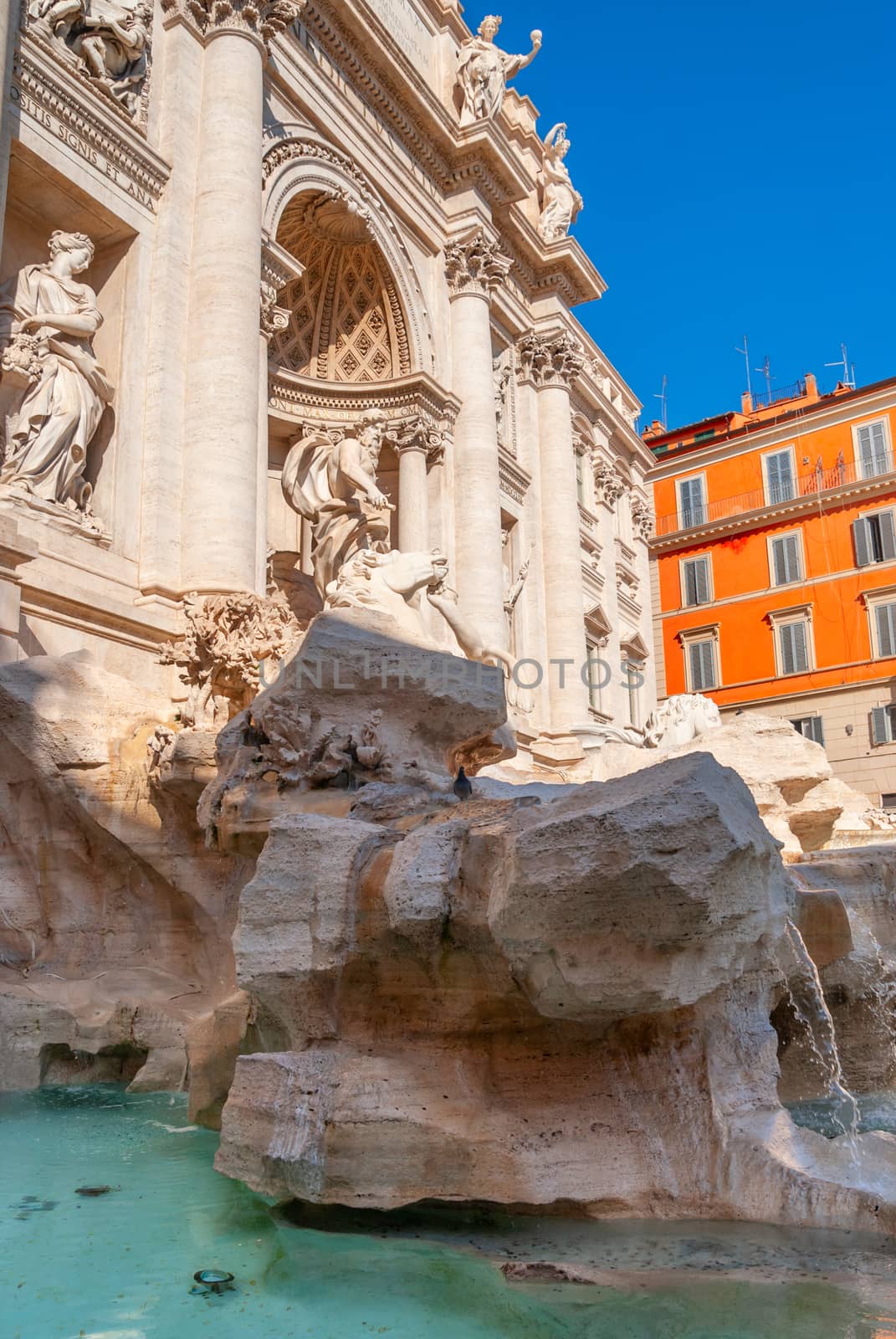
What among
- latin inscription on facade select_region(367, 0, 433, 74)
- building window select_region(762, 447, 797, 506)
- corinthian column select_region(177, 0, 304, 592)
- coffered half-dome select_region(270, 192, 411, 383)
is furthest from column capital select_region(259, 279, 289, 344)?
building window select_region(762, 447, 797, 506)

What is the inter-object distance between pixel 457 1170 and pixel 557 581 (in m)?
16.0

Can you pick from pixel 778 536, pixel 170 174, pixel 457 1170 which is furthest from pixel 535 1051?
pixel 778 536

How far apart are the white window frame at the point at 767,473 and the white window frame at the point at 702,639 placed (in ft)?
10.5

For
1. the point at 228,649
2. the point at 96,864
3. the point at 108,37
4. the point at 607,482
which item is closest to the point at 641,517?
the point at 607,482

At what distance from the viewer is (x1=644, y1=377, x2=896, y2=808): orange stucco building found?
2450 centimetres

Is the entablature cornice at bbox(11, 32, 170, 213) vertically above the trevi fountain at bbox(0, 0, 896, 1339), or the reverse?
the entablature cornice at bbox(11, 32, 170, 213)

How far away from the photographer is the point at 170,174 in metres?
10.7

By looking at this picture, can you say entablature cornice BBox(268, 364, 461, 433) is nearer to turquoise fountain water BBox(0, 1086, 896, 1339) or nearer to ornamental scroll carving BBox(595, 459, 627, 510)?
ornamental scroll carving BBox(595, 459, 627, 510)

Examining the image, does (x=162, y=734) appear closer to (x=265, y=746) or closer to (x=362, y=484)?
(x=265, y=746)

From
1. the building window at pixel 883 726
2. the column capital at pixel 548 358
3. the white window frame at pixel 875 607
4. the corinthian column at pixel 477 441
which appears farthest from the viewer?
the white window frame at pixel 875 607

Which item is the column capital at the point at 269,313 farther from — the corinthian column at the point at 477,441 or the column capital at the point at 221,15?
the corinthian column at the point at 477,441

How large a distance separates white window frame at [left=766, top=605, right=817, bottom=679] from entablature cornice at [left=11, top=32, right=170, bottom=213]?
62.7ft

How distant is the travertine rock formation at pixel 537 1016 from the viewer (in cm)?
302

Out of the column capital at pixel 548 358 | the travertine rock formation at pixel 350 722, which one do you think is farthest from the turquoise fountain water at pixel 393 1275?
the column capital at pixel 548 358
